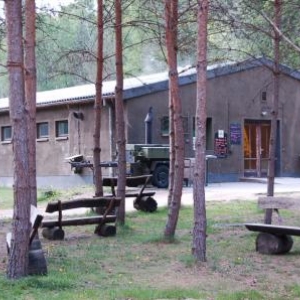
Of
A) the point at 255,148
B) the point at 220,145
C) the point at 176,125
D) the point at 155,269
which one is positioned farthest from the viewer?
the point at 255,148

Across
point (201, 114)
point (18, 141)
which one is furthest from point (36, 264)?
point (201, 114)

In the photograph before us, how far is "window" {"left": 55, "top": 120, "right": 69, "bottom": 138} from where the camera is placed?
85.2 ft

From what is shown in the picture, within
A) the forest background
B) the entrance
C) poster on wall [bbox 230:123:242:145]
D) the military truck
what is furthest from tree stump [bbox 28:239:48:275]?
the entrance

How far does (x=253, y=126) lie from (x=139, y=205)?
12964 mm

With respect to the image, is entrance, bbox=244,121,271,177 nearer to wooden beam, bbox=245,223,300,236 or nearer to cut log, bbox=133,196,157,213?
cut log, bbox=133,196,157,213

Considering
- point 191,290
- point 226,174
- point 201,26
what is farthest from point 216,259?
point 226,174

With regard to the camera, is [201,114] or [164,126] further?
[164,126]

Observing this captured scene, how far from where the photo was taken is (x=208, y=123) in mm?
25000

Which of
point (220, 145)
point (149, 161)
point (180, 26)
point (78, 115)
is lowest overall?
point (149, 161)

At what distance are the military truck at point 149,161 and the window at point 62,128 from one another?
5.09 meters

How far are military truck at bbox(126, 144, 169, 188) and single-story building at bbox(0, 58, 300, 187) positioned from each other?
171 cm

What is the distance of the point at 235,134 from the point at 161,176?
5210mm

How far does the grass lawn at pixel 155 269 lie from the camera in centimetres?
636

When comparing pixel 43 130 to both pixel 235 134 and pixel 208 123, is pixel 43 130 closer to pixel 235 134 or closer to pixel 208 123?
pixel 208 123
